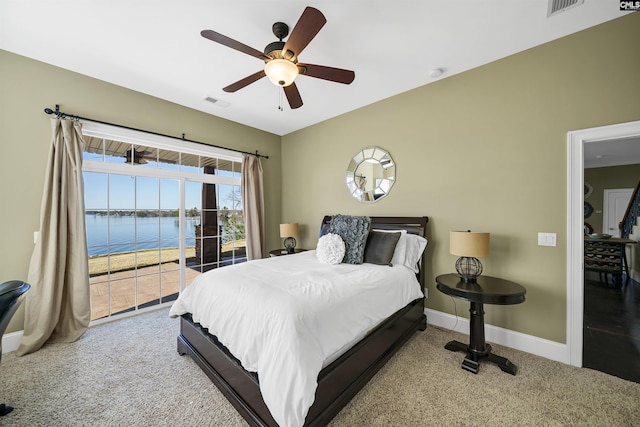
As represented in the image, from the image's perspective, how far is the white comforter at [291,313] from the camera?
131 cm

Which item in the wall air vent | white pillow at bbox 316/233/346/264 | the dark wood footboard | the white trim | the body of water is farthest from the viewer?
the wall air vent

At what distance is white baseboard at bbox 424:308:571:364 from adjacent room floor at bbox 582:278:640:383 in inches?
7.7

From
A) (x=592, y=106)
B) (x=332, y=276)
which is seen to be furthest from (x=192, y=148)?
(x=592, y=106)

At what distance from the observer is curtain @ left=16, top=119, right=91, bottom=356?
2.45 meters

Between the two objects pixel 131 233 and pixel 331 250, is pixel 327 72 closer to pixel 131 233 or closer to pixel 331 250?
pixel 331 250

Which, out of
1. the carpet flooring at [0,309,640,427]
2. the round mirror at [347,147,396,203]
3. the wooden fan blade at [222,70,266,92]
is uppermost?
the wooden fan blade at [222,70,266,92]

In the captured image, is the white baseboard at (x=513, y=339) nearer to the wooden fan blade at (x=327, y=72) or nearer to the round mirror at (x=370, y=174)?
the round mirror at (x=370, y=174)

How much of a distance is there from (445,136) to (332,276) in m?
2.18

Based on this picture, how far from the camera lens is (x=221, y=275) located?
2.18m

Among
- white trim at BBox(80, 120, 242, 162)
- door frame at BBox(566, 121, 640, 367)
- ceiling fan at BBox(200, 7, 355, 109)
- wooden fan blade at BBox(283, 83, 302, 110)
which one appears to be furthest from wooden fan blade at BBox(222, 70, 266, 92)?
door frame at BBox(566, 121, 640, 367)

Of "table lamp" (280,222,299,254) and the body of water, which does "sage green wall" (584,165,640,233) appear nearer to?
"table lamp" (280,222,299,254)

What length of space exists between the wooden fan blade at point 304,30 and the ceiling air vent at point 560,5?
6.08 feet

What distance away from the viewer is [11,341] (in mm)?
2383

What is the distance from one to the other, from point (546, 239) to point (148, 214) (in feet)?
15.4
